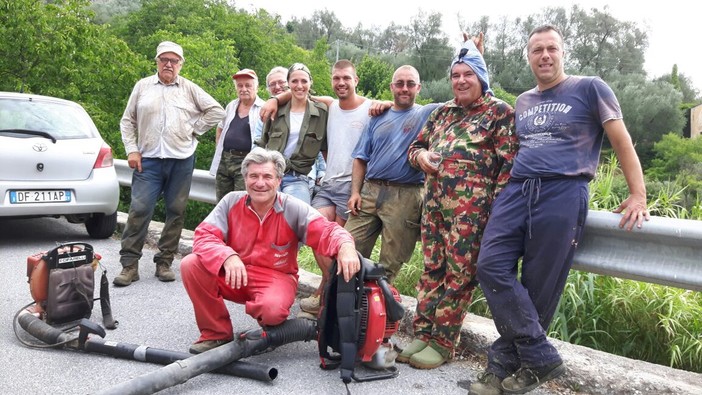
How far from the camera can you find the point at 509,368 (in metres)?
3.06

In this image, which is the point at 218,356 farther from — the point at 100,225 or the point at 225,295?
the point at 100,225

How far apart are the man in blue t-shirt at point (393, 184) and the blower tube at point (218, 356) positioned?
767mm

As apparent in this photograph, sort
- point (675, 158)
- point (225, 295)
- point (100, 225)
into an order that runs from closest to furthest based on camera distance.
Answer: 1. point (225, 295)
2. point (100, 225)
3. point (675, 158)

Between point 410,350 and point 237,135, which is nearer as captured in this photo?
point 410,350

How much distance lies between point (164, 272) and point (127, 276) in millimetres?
309

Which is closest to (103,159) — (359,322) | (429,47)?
(359,322)

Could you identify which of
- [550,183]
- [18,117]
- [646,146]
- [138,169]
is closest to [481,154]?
[550,183]

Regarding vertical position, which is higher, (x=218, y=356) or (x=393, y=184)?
(x=393, y=184)

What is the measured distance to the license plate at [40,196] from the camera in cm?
573

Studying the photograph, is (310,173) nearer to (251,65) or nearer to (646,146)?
(251,65)

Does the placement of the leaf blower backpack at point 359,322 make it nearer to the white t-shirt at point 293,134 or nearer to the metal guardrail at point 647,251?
the metal guardrail at point 647,251

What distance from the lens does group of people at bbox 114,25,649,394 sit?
2.95 metres

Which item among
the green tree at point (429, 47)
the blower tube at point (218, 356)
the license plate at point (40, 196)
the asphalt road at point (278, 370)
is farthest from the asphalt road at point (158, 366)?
the green tree at point (429, 47)

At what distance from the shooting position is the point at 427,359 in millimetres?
3355
